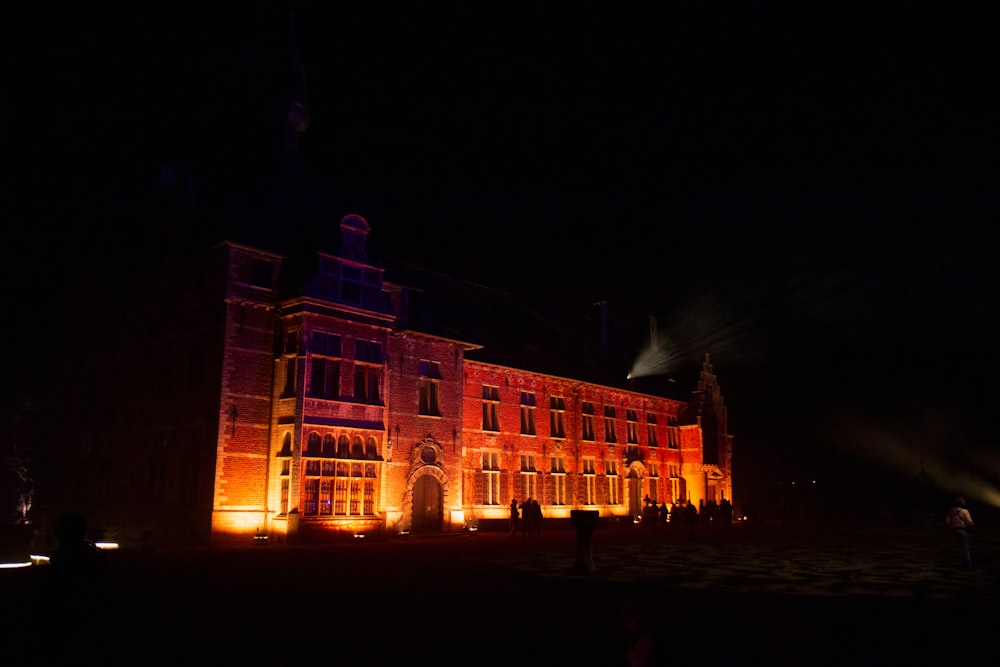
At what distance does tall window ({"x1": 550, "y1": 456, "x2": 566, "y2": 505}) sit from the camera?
37.9 m

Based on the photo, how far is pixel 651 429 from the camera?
45.8 m

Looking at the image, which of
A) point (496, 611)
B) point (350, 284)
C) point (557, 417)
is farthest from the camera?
point (557, 417)

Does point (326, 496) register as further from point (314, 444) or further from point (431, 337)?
point (431, 337)

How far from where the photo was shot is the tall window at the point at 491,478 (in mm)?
34062

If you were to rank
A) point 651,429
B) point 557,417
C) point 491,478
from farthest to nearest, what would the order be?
point 651,429 → point 557,417 → point 491,478

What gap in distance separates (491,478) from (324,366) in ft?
37.4

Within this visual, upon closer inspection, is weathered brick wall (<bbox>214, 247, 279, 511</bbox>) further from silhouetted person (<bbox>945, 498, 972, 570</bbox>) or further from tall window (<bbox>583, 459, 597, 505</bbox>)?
silhouetted person (<bbox>945, 498, 972, 570</bbox>)

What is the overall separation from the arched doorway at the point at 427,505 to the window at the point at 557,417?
8.93 m

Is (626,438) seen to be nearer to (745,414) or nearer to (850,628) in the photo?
(745,414)

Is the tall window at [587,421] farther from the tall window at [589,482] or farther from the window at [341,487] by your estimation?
the window at [341,487]

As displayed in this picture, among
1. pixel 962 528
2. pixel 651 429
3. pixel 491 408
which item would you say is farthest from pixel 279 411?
pixel 651 429

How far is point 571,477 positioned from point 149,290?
2229 centimetres

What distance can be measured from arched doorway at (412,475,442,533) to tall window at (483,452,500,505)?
345 cm

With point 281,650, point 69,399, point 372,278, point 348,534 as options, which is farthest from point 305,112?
point 281,650
